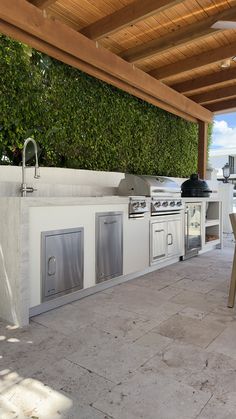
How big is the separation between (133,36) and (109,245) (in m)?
2.57

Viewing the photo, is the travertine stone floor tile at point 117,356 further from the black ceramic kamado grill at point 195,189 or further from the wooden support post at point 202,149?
the wooden support post at point 202,149

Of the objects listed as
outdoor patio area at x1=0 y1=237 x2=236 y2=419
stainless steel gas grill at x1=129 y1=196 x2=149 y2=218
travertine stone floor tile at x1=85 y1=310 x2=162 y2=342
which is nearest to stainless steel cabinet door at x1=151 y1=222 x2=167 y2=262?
stainless steel gas grill at x1=129 y1=196 x2=149 y2=218

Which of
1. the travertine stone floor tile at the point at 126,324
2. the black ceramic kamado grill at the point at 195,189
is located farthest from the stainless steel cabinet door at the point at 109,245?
the black ceramic kamado grill at the point at 195,189

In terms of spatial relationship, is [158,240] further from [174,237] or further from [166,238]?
[174,237]

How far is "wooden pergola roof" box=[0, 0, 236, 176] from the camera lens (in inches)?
117

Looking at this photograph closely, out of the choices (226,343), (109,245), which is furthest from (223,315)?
(109,245)

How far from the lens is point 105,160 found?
14.2 feet

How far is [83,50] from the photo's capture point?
3482 millimetres

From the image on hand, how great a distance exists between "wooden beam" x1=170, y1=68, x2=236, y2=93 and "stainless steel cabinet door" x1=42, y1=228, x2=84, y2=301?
3.64 m

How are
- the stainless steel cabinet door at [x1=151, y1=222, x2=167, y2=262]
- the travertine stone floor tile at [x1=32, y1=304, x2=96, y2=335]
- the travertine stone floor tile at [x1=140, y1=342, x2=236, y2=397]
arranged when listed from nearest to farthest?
the travertine stone floor tile at [x1=140, y1=342, x2=236, y2=397], the travertine stone floor tile at [x1=32, y1=304, x2=96, y2=335], the stainless steel cabinet door at [x1=151, y1=222, x2=167, y2=262]

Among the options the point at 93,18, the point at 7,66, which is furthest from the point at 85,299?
the point at 93,18

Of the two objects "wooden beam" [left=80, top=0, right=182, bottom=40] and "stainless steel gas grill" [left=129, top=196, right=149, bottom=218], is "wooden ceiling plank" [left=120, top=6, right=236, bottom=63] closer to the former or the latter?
"wooden beam" [left=80, top=0, right=182, bottom=40]

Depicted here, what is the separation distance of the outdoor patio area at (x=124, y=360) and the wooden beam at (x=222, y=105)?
447cm

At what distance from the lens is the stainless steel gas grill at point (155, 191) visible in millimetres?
3852
